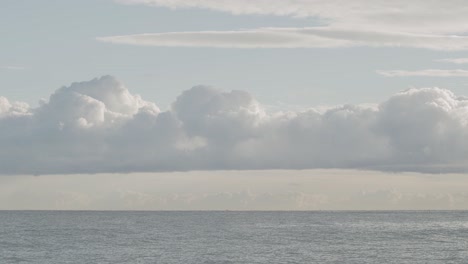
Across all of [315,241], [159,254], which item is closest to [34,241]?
[159,254]

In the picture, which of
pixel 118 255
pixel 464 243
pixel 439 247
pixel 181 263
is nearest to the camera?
pixel 181 263

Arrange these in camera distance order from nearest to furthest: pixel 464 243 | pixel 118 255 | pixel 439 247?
1. pixel 118 255
2. pixel 439 247
3. pixel 464 243

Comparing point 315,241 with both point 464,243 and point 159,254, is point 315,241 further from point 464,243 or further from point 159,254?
point 159,254

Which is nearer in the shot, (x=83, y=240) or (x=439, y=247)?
(x=439, y=247)

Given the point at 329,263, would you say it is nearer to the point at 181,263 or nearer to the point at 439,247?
the point at 181,263

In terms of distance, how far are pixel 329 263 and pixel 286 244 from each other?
3768cm

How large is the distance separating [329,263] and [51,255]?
48.0 meters

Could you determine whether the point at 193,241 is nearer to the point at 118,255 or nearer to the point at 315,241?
the point at 315,241

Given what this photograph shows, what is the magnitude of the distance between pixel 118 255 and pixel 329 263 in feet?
118

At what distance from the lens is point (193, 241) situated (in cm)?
16175

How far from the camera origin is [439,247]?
481 ft

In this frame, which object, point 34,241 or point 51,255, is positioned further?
point 34,241

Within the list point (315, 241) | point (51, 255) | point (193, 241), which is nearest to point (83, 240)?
point (193, 241)

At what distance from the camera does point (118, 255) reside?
126062 millimetres
